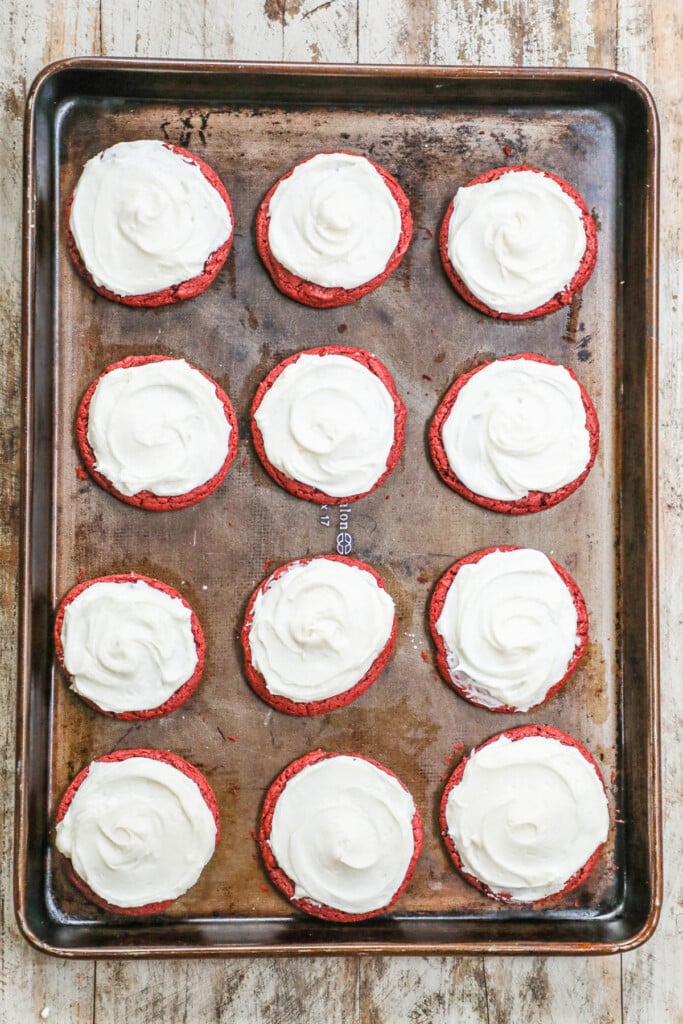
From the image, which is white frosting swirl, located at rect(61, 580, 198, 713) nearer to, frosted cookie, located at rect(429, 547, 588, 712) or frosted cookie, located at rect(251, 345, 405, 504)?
frosted cookie, located at rect(251, 345, 405, 504)

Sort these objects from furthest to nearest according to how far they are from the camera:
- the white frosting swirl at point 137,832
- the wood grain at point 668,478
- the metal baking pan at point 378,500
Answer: the wood grain at point 668,478
the metal baking pan at point 378,500
the white frosting swirl at point 137,832

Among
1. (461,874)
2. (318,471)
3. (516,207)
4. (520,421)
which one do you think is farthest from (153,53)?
(461,874)

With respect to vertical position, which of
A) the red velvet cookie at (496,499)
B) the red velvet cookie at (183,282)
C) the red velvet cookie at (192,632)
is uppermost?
the red velvet cookie at (183,282)

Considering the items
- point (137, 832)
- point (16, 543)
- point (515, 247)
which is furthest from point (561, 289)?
point (137, 832)

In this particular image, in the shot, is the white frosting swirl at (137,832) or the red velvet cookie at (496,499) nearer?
the white frosting swirl at (137,832)

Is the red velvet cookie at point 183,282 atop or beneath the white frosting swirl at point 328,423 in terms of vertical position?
atop

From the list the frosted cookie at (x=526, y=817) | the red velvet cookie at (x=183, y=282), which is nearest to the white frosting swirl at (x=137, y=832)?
the frosted cookie at (x=526, y=817)

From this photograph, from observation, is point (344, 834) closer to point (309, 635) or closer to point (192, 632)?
point (309, 635)

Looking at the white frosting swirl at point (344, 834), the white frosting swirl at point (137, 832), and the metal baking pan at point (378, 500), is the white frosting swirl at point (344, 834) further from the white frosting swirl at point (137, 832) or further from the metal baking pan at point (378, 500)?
the white frosting swirl at point (137, 832)
